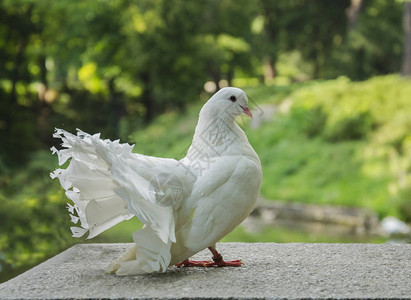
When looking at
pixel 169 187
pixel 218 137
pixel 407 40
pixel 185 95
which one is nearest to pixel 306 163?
pixel 407 40

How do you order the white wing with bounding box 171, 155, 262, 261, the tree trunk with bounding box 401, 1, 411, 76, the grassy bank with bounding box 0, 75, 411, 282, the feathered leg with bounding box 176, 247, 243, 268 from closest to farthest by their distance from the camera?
the white wing with bounding box 171, 155, 262, 261 < the feathered leg with bounding box 176, 247, 243, 268 < the grassy bank with bounding box 0, 75, 411, 282 < the tree trunk with bounding box 401, 1, 411, 76

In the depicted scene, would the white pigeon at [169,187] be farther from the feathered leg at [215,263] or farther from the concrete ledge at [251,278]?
the feathered leg at [215,263]

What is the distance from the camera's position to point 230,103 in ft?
11.2

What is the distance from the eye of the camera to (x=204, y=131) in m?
3.45

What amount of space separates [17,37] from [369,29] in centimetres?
1065

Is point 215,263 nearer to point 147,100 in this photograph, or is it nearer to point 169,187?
point 169,187

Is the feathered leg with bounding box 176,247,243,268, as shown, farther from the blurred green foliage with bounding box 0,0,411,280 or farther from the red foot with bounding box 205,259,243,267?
the blurred green foliage with bounding box 0,0,411,280

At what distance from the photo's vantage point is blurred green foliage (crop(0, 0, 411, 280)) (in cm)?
896

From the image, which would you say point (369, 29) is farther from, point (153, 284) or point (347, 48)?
point (153, 284)

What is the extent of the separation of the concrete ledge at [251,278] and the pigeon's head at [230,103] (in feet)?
3.22

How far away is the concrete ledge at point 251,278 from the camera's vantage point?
2.97 meters

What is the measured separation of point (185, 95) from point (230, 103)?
1280 cm

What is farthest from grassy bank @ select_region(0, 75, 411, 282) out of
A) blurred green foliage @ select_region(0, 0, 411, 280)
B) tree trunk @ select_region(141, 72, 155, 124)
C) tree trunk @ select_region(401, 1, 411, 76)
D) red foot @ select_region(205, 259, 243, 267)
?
tree trunk @ select_region(141, 72, 155, 124)

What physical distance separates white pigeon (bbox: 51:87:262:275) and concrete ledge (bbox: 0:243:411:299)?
183mm
